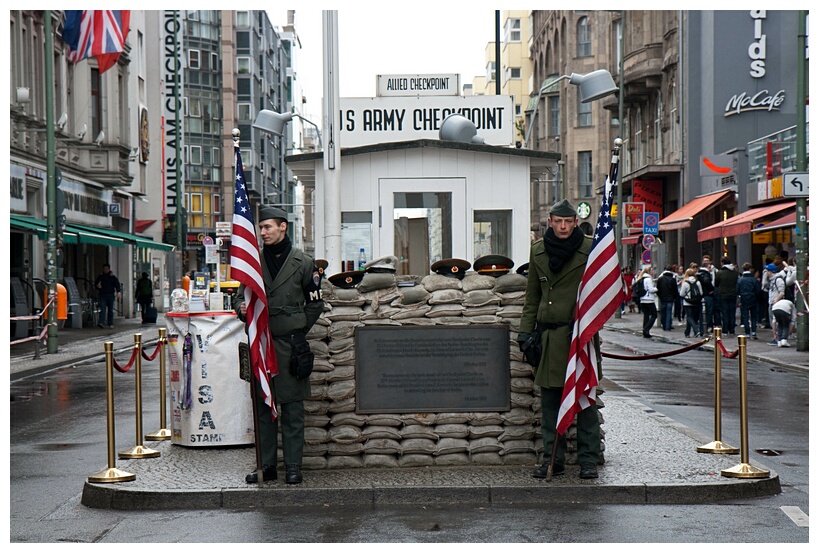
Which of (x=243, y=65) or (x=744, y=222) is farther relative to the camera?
(x=243, y=65)

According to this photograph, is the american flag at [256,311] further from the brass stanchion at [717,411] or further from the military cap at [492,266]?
the brass stanchion at [717,411]

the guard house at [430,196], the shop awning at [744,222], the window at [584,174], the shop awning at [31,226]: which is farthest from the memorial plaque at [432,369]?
the window at [584,174]

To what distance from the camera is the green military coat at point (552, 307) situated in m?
8.44

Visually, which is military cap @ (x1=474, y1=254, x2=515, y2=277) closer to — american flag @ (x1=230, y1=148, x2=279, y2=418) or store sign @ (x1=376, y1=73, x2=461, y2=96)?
american flag @ (x1=230, y1=148, x2=279, y2=418)

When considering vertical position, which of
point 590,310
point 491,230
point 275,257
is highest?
point 491,230

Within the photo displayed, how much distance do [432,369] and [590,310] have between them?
4.27 feet

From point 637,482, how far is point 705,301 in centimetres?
2272

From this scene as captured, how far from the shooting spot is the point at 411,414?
29.1ft

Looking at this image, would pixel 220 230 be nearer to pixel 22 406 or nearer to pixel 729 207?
pixel 729 207

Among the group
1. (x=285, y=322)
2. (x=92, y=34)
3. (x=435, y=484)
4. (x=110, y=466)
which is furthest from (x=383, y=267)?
(x=92, y=34)

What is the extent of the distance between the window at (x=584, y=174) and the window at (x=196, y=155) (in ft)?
100

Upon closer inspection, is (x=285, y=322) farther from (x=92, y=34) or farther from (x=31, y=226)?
(x=92, y=34)

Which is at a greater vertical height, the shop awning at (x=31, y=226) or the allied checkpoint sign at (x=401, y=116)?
the allied checkpoint sign at (x=401, y=116)

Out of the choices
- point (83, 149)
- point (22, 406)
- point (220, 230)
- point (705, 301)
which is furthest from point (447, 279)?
point (220, 230)
